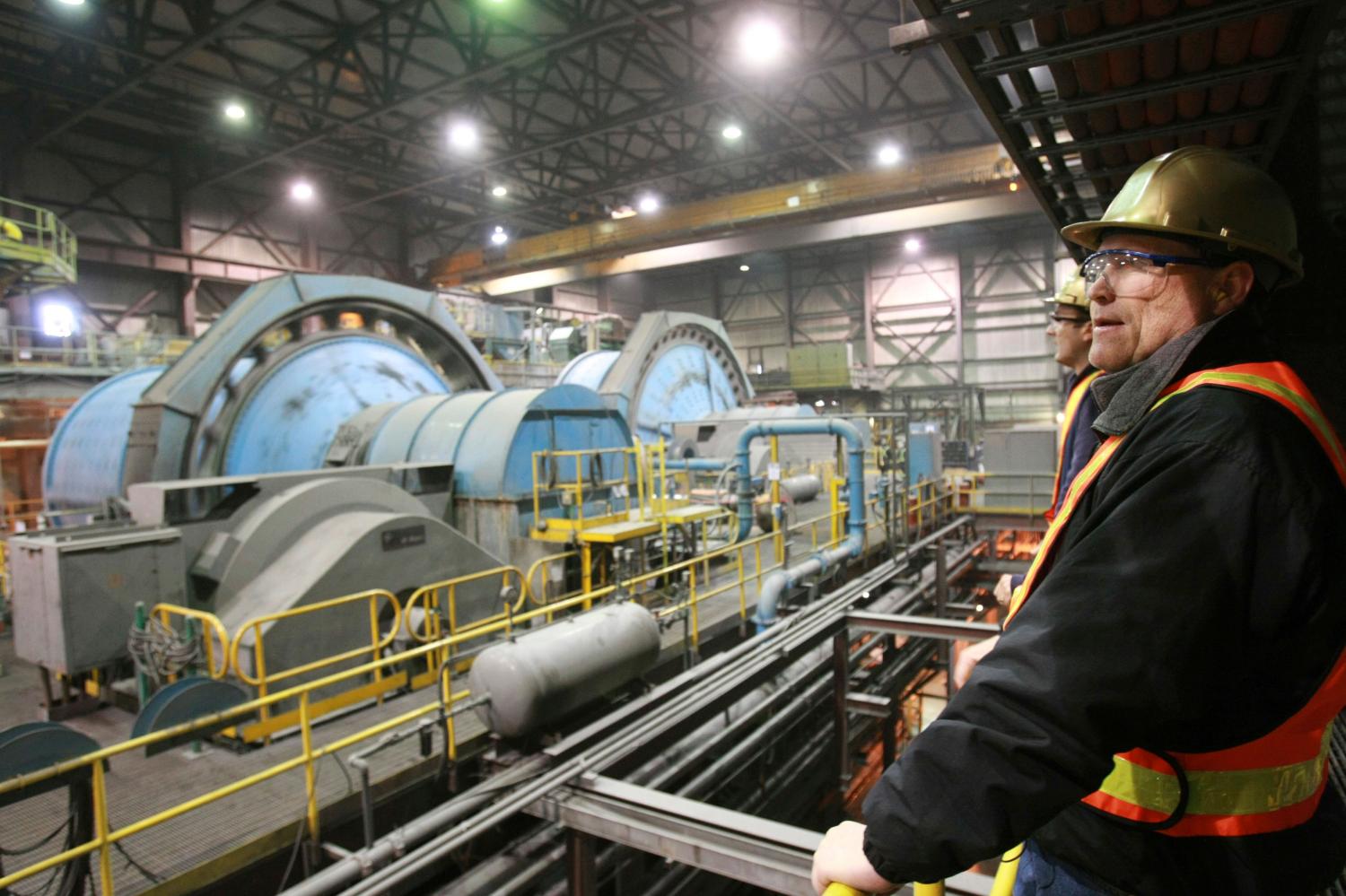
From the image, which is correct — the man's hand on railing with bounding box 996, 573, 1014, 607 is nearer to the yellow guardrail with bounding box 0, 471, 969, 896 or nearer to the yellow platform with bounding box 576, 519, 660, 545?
the yellow guardrail with bounding box 0, 471, 969, 896

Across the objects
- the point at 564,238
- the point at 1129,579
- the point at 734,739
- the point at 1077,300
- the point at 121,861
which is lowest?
the point at 734,739

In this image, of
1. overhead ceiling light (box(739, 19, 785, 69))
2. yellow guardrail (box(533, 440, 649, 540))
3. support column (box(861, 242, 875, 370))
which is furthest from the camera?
support column (box(861, 242, 875, 370))

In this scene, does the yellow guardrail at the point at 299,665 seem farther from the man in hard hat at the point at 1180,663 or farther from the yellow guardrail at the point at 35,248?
the yellow guardrail at the point at 35,248

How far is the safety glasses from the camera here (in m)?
1.37

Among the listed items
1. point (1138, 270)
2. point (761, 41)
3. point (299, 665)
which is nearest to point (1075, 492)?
point (1138, 270)

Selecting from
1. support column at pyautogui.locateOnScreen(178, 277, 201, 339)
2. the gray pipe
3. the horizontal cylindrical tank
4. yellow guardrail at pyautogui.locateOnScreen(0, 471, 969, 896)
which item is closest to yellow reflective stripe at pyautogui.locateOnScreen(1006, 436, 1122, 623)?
yellow guardrail at pyautogui.locateOnScreen(0, 471, 969, 896)

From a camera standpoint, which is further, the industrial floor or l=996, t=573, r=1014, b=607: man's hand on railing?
the industrial floor

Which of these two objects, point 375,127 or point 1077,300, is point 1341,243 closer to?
point 1077,300

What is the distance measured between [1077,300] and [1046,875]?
10.7ft

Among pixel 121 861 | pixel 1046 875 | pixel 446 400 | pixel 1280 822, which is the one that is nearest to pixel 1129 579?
pixel 1280 822

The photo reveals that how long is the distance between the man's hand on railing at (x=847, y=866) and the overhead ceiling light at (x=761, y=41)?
17571mm

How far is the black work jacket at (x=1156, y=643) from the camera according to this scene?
105 centimetres

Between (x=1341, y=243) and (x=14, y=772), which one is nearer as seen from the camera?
(x=1341, y=243)

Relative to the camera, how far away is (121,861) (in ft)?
12.6
